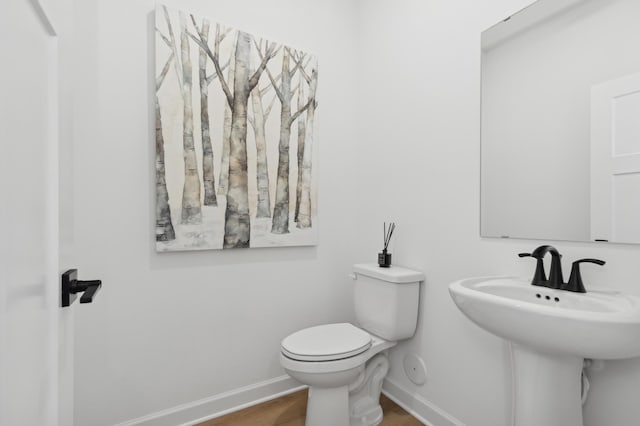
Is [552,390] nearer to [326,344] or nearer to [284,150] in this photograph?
[326,344]

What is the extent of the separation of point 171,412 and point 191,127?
4.65ft

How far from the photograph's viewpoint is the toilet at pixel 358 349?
1.40 meters

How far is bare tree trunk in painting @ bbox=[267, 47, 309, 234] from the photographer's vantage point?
6.15ft

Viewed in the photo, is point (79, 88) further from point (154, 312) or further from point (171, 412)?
point (171, 412)

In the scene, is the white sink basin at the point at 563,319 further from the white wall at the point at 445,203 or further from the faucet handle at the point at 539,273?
the white wall at the point at 445,203

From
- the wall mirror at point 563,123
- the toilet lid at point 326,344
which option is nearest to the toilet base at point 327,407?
the toilet lid at point 326,344

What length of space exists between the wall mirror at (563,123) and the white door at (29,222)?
4.82 feet

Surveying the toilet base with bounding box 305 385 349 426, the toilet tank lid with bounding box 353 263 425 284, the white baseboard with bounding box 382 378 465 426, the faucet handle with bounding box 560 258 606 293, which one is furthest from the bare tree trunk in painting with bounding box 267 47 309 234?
the faucet handle with bounding box 560 258 606 293

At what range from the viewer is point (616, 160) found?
106cm

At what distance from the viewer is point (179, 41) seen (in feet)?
5.14

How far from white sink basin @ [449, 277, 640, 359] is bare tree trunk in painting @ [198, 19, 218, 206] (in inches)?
48.4

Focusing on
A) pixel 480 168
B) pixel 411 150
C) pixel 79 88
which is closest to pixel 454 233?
pixel 480 168

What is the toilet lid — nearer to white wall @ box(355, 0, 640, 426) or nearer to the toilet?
the toilet

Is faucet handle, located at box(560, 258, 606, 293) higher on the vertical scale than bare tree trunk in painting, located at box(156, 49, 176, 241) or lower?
lower
